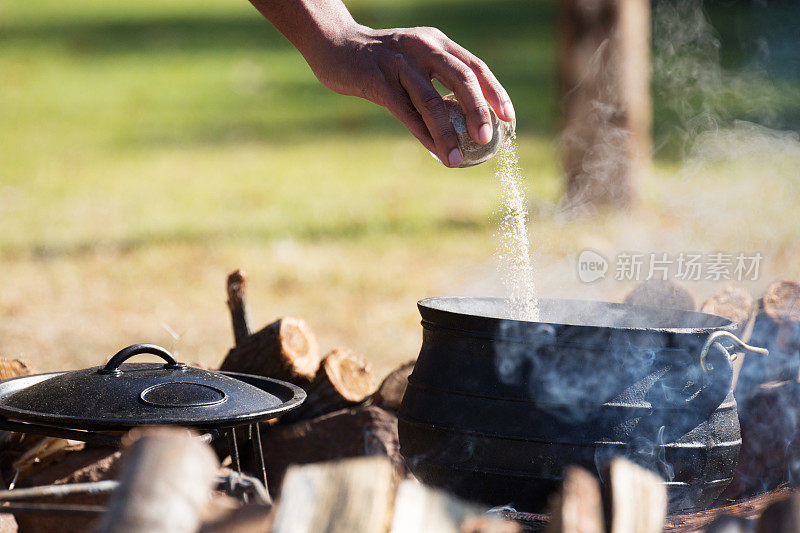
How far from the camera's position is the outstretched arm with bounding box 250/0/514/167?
2078 mm

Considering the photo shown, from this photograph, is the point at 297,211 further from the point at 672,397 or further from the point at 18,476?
the point at 672,397

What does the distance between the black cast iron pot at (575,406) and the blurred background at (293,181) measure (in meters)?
1.38

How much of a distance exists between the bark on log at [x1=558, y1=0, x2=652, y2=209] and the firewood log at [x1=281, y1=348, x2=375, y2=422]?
3883 mm

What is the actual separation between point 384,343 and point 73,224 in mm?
3432

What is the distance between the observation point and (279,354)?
9.13ft

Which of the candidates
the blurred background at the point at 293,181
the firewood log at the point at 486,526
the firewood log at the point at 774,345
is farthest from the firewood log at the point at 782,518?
the blurred background at the point at 293,181

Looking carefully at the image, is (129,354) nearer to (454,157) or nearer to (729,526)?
(454,157)

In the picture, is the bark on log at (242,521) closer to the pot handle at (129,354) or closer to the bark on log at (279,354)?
the pot handle at (129,354)

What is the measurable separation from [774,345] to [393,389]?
1.08 metres

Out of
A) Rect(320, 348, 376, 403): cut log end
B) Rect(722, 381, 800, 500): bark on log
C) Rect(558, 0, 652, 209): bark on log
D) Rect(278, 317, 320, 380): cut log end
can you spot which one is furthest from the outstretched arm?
Rect(558, 0, 652, 209): bark on log

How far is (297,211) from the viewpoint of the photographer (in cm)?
785

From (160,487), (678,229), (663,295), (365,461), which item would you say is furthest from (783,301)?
(678,229)

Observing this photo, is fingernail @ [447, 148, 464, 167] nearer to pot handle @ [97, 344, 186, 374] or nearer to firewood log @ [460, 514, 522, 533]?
pot handle @ [97, 344, 186, 374]

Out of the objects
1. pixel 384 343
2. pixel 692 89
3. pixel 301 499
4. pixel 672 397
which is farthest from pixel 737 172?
pixel 301 499
